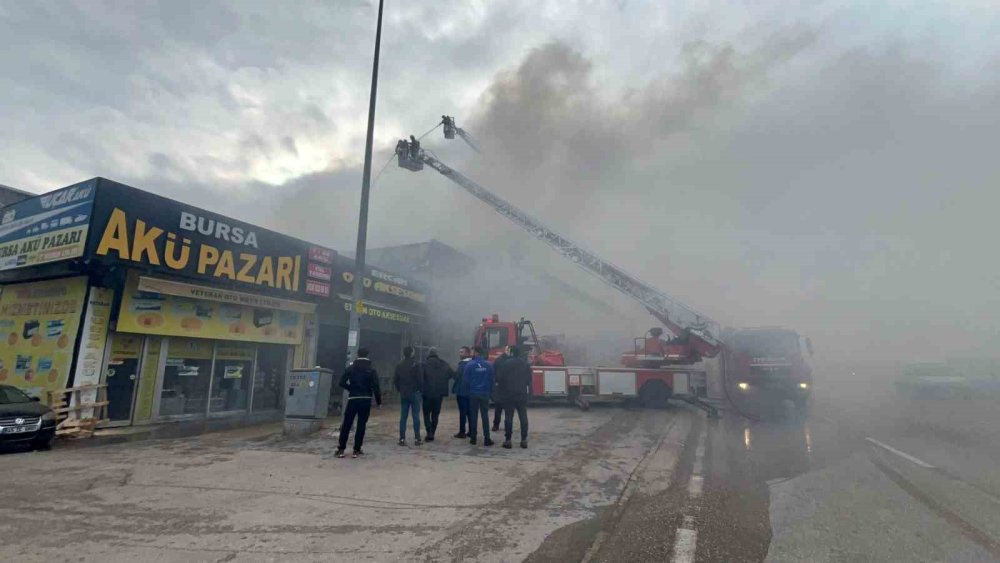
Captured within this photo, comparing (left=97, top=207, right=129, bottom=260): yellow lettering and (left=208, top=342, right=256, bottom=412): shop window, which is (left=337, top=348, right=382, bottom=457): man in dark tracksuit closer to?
(left=97, top=207, right=129, bottom=260): yellow lettering

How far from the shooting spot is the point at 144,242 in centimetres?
969

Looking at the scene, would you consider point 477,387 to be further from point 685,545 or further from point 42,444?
point 42,444

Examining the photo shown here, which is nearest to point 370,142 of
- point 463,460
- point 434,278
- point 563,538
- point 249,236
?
point 249,236

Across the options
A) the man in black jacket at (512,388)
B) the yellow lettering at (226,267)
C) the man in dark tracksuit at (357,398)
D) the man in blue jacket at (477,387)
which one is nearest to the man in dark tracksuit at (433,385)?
the man in blue jacket at (477,387)

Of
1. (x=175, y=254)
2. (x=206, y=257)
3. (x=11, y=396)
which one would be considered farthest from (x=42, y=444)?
(x=206, y=257)

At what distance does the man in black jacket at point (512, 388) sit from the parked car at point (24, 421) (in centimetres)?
749

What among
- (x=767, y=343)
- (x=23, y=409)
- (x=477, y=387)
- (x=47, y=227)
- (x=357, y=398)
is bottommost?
(x=23, y=409)

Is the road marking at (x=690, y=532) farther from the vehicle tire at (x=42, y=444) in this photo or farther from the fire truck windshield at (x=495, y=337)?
the vehicle tire at (x=42, y=444)

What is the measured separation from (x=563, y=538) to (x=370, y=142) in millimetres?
8759

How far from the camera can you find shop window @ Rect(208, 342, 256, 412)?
11562 millimetres

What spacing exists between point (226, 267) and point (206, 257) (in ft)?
1.62

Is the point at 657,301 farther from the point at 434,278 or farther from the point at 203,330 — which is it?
the point at 203,330

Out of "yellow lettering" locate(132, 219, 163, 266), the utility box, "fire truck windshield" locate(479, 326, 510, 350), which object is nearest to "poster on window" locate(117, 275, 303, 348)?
"yellow lettering" locate(132, 219, 163, 266)

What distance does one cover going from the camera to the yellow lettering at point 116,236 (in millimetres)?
9086
